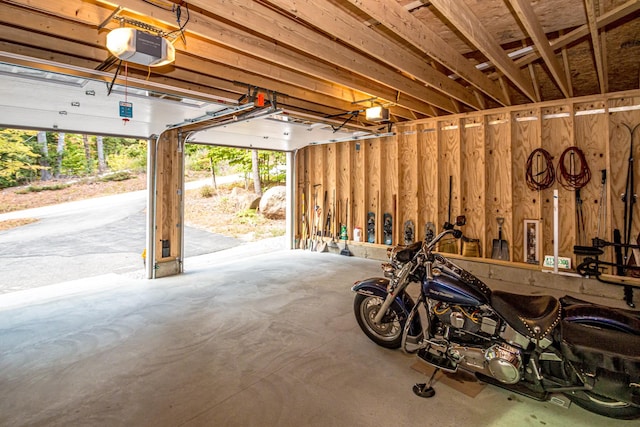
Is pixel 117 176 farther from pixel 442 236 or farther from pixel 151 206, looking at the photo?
pixel 442 236

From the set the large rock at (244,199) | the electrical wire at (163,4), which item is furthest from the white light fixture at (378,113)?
the large rock at (244,199)

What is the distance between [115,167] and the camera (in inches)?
665

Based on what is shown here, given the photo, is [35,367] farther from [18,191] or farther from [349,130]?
[18,191]

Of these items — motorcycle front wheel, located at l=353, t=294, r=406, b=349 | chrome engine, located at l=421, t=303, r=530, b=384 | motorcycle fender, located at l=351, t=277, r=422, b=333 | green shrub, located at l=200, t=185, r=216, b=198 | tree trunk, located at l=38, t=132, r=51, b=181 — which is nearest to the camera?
chrome engine, located at l=421, t=303, r=530, b=384

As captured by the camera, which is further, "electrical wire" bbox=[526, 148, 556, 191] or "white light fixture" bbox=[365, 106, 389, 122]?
"electrical wire" bbox=[526, 148, 556, 191]

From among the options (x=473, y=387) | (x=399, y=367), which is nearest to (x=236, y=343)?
(x=399, y=367)

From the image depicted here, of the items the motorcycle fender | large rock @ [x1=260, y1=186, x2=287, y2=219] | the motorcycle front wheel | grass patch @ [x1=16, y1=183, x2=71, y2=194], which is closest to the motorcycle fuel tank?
the motorcycle fender

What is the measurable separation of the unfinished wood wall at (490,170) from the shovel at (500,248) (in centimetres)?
7

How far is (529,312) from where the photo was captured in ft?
6.53

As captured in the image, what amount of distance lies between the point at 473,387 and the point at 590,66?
15.6ft

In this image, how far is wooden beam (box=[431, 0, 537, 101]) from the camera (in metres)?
2.47

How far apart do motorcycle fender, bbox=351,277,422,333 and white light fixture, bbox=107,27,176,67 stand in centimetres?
258

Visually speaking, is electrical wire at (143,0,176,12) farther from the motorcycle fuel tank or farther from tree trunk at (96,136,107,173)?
tree trunk at (96,136,107,173)

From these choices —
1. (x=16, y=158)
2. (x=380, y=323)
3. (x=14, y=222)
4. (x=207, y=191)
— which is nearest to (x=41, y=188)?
(x=16, y=158)
